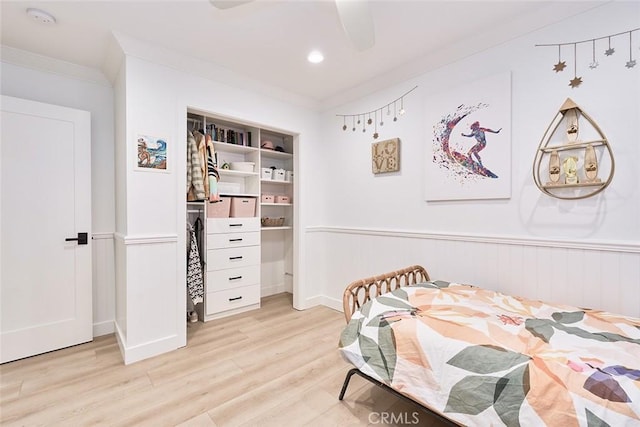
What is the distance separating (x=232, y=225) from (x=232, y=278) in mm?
580

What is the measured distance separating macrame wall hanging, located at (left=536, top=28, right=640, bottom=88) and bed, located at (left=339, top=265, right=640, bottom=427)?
1429 mm

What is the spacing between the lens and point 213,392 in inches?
A: 71.8

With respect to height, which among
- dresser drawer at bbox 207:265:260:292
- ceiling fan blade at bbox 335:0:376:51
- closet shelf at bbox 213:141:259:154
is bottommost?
dresser drawer at bbox 207:265:260:292

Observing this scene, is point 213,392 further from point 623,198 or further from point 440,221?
point 623,198

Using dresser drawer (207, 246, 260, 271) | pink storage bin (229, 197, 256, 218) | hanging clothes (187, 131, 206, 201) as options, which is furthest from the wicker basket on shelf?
hanging clothes (187, 131, 206, 201)

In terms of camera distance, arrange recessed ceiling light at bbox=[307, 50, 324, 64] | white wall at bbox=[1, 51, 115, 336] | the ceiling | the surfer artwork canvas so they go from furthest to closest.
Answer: white wall at bbox=[1, 51, 115, 336] → recessed ceiling light at bbox=[307, 50, 324, 64] → the surfer artwork canvas → the ceiling

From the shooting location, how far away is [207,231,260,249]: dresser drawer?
2.97 meters

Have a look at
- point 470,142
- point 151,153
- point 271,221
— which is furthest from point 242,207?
point 470,142

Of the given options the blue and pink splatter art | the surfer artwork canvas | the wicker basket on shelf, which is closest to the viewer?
the surfer artwork canvas

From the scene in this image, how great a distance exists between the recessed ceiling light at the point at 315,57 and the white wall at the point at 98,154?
6.38 feet

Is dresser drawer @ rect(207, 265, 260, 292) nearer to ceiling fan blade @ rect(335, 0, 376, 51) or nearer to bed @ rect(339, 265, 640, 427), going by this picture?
bed @ rect(339, 265, 640, 427)

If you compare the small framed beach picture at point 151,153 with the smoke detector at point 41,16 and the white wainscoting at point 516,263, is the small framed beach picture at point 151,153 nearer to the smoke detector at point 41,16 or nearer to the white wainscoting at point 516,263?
the smoke detector at point 41,16

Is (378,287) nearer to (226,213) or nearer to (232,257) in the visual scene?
(232,257)

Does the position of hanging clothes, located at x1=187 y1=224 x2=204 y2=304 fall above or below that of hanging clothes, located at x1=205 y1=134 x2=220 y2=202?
below
